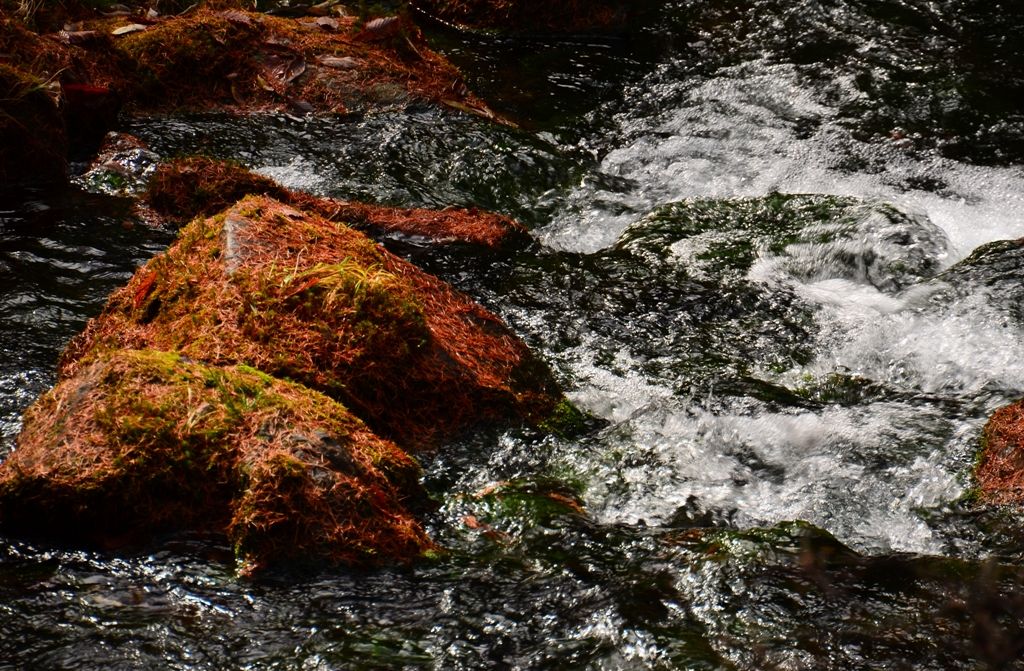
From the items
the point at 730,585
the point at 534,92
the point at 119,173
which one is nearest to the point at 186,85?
the point at 119,173

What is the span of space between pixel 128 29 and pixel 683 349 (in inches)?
269

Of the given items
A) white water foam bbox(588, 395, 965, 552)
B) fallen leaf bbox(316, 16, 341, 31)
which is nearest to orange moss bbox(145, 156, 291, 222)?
white water foam bbox(588, 395, 965, 552)

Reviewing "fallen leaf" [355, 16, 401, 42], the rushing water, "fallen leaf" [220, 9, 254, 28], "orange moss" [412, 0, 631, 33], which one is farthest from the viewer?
"orange moss" [412, 0, 631, 33]

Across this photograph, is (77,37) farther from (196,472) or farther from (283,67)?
(196,472)

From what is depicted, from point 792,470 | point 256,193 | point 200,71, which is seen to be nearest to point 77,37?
point 200,71

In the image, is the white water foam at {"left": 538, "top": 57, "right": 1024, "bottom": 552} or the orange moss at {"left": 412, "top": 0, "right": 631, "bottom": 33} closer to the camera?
the white water foam at {"left": 538, "top": 57, "right": 1024, "bottom": 552}

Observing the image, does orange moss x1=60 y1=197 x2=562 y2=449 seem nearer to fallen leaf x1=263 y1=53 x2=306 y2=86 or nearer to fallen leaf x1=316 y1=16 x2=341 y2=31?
fallen leaf x1=263 y1=53 x2=306 y2=86

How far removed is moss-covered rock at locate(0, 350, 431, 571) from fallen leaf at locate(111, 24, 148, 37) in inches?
253

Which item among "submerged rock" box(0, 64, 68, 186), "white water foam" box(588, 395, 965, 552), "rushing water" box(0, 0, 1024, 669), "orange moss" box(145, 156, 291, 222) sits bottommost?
"white water foam" box(588, 395, 965, 552)

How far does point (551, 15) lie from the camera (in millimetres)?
11508

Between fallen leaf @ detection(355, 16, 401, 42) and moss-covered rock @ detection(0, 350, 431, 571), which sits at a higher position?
fallen leaf @ detection(355, 16, 401, 42)

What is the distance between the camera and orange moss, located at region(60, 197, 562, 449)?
4.91 metres

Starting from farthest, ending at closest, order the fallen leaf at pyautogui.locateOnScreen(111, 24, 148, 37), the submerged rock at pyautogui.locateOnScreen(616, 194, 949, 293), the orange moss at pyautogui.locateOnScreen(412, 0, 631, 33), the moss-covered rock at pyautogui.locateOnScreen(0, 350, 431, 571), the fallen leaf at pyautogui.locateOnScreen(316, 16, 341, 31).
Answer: the orange moss at pyautogui.locateOnScreen(412, 0, 631, 33)
the fallen leaf at pyautogui.locateOnScreen(316, 16, 341, 31)
the fallen leaf at pyautogui.locateOnScreen(111, 24, 148, 37)
the submerged rock at pyautogui.locateOnScreen(616, 194, 949, 293)
the moss-covered rock at pyautogui.locateOnScreen(0, 350, 431, 571)

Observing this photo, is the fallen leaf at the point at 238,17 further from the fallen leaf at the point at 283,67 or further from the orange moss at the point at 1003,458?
the orange moss at the point at 1003,458
